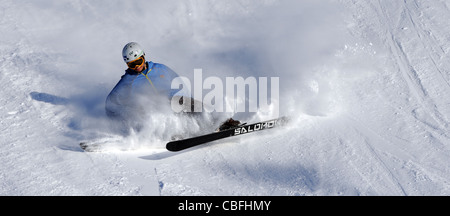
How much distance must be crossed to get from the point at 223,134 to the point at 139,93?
1418mm

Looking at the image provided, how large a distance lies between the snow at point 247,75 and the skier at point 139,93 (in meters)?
0.29

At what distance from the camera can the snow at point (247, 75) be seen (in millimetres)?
6027

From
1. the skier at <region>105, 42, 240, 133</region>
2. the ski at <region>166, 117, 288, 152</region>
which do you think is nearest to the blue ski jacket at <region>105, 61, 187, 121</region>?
the skier at <region>105, 42, 240, 133</region>

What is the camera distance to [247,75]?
880cm

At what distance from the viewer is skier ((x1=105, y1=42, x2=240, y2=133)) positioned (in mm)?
7035

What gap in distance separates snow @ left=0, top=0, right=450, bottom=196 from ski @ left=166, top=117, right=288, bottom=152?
13 centimetres

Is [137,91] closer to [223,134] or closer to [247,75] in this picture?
[223,134]

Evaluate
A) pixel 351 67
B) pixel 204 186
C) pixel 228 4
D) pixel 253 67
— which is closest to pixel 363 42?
pixel 351 67

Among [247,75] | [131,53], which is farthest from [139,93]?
[247,75]

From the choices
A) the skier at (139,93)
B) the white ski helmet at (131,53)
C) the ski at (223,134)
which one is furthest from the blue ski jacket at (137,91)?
the ski at (223,134)

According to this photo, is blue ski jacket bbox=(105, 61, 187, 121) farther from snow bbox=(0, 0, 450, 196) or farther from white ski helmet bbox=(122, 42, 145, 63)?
snow bbox=(0, 0, 450, 196)

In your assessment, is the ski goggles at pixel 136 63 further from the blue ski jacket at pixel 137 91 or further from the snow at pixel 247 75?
the snow at pixel 247 75

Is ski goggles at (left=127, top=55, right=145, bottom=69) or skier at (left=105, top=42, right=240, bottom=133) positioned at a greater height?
ski goggles at (left=127, top=55, right=145, bottom=69)

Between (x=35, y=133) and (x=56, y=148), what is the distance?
57cm
